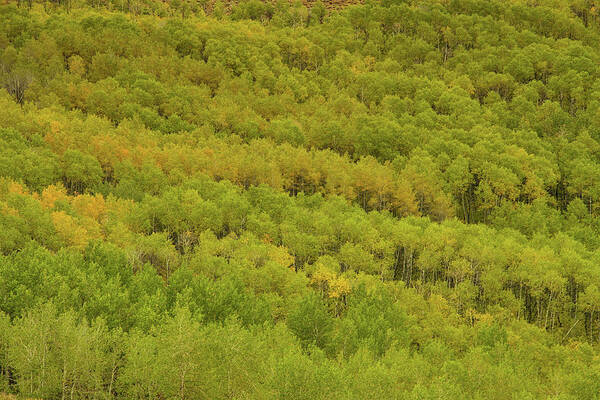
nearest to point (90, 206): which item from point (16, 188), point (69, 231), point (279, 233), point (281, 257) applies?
point (16, 188)

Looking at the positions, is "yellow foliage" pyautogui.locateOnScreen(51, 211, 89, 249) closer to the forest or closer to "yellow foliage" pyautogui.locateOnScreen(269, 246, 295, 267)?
the forest

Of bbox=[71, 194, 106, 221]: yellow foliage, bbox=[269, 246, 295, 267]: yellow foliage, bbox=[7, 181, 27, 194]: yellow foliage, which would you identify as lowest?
bbox=[269, 246, 295, 267]: yellow foliage

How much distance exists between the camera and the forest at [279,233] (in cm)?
4919

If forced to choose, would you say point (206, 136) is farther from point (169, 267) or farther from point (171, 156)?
point (169, 267)

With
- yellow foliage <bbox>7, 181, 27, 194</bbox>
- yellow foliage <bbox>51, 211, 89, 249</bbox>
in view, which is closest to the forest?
yellow foliage <bbox>51, 211, 89, 249</bbox>

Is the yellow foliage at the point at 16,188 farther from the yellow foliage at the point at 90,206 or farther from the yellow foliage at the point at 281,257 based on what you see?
the yellow foliage at the point at 281,257

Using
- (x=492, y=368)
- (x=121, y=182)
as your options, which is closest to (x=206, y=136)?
(x=121, y=182)

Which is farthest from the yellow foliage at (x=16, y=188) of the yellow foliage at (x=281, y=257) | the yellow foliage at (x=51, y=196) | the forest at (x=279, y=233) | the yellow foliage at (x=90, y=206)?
the yellow foliage at (x=281, y=257)

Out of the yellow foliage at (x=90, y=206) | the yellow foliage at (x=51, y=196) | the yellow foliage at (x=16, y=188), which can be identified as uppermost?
the yellow foliage at (x=16, y=188)

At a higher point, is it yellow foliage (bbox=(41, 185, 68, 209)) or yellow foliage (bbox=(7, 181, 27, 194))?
yellow foliage (bbox=(7, 181, 27, 194))

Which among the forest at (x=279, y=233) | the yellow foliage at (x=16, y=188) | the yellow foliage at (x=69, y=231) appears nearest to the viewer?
the forest at (x=279, y=233)

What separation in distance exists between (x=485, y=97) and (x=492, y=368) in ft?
515

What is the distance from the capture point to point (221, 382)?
47906 millimetres

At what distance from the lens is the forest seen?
161ft
